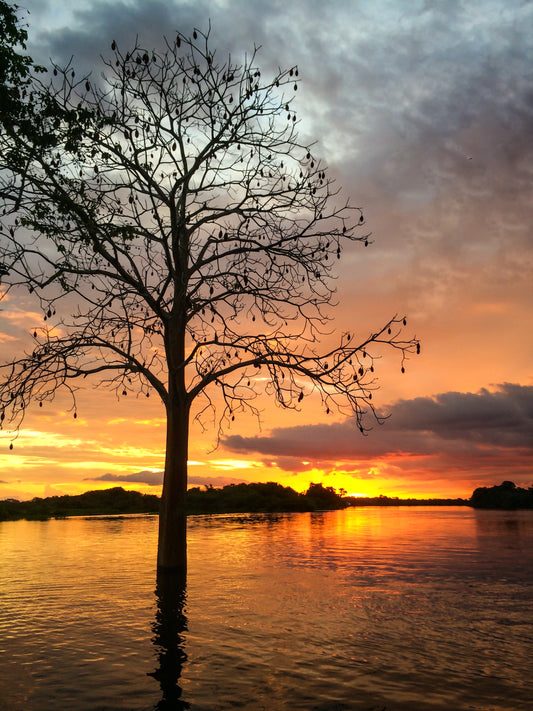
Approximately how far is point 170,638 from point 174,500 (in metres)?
7.24

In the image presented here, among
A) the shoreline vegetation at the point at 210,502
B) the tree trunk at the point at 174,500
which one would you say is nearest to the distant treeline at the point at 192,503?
the shoreline vegetation at the point at 210,502

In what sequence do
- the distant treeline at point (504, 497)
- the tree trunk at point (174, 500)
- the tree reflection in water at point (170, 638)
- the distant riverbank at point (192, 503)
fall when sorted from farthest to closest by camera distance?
the distant treeline at point (504, 497), the distant riverbank at point (192, 503), the tree trunk at point (174, 500), the tree reflection in water at point (170, 638)

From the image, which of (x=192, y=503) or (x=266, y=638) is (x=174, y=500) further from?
(x=192, y=503)

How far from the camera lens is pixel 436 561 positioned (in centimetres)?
2384

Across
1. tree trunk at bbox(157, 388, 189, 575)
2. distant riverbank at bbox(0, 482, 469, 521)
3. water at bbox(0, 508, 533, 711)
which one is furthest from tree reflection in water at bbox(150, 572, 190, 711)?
distant riverbank at bbox(0, 482, 469, 521)

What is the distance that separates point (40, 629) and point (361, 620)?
6126mm

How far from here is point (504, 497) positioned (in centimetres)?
14888

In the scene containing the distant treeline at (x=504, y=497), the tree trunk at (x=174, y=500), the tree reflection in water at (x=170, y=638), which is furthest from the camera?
the distant treeline at (x=504, y=497)

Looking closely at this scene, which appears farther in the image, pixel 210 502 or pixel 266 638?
pixel 210 502

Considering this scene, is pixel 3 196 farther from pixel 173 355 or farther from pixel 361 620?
pixel 361 620

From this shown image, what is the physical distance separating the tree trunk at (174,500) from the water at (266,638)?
30.3 inches

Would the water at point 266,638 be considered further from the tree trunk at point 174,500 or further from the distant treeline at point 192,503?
the distant treeline at point 192,503

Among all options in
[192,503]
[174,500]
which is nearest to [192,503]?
[192,503]

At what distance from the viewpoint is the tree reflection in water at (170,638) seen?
752 cm
